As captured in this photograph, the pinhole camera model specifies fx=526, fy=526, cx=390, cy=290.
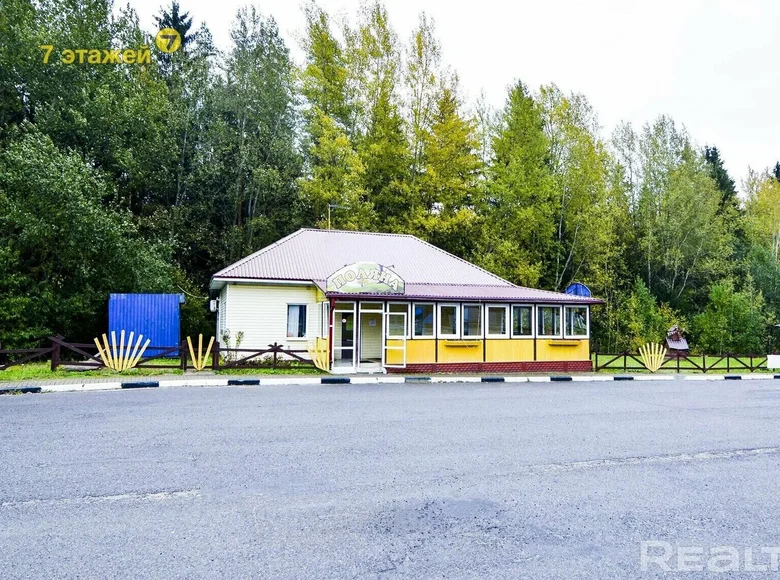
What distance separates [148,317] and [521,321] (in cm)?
1457

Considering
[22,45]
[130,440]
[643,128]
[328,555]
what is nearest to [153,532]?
[328,555]

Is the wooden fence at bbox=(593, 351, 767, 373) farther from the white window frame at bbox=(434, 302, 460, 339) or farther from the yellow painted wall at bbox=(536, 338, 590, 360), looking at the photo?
the white window frame at bbox=(434, 302, 460, 339)

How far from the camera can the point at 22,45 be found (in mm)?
23594

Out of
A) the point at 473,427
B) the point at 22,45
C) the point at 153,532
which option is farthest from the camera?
the point at 22,45

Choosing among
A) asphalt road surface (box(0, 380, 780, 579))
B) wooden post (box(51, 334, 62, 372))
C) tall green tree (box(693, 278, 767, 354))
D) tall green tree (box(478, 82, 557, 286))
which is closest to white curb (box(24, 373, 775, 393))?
wooden post (box(51, 334, 62, 372))

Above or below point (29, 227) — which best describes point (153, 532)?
below

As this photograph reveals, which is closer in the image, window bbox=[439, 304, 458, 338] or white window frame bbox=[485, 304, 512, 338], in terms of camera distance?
window bbox=[439, 304, 458, 338]

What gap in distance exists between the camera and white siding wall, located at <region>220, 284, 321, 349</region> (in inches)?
791

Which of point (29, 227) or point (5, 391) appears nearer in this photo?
point (5, 391)

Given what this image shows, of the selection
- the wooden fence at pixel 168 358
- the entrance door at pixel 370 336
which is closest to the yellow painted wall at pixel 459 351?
the entrance door at pixel 370 336

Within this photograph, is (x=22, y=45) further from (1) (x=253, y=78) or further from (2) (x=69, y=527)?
(2) (x=69, y=527)

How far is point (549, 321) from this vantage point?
20.9 meters

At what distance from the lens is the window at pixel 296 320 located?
20.9 metres

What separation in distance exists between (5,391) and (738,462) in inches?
574
